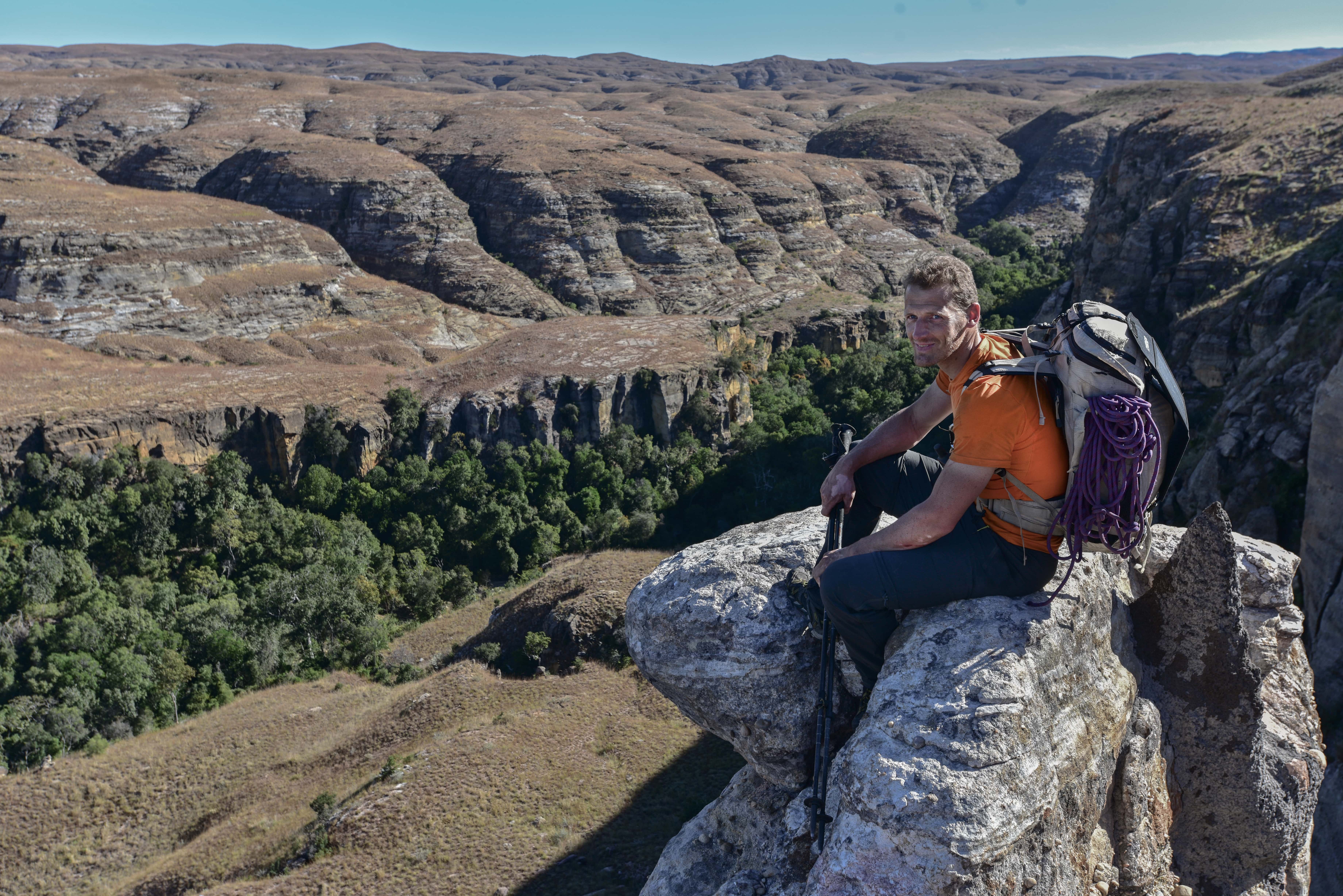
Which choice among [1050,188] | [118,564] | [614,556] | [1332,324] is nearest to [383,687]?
[614,556]

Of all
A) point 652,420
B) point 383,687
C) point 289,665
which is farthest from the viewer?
point 652,420

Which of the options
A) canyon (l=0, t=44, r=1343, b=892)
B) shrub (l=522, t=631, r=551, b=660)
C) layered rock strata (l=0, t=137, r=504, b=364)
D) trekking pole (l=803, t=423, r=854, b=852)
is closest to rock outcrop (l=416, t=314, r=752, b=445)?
canyon (l=0, t=44, r=1343, b=892)

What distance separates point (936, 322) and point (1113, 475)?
4.76 ft

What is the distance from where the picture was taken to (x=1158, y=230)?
2066 inches

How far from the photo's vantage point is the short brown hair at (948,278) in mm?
5383

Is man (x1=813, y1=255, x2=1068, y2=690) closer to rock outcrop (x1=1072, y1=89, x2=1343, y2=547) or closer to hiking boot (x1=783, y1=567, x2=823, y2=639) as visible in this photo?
hiking boot (x1=783, y1=567, x2=823, y2=639)

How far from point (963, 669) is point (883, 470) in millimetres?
1777

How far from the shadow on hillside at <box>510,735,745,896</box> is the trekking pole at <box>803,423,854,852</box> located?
861cm

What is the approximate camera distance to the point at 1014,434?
499cm

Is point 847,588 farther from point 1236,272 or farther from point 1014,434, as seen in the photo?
point 1236,272

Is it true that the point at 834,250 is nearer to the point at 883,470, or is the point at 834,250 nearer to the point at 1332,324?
the point at 1332,324

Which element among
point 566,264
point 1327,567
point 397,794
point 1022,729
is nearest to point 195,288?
point 566,264

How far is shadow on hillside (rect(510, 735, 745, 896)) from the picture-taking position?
16.1m

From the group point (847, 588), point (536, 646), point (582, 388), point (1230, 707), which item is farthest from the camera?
point (582, 388)
